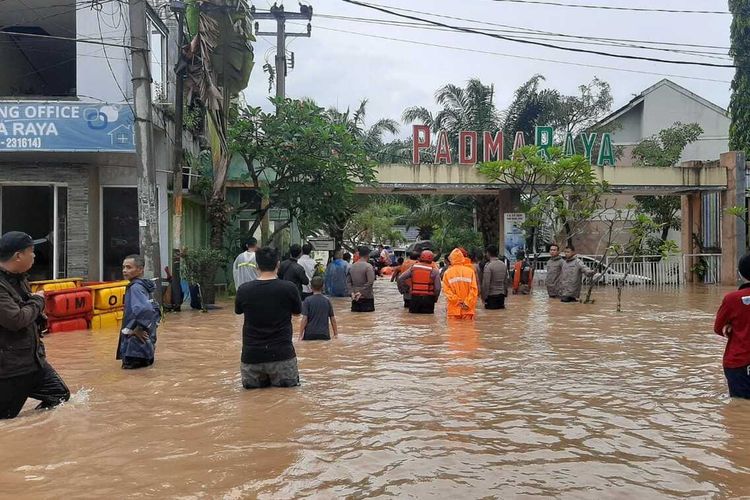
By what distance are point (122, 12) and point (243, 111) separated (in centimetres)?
374

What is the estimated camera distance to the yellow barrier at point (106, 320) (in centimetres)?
1273

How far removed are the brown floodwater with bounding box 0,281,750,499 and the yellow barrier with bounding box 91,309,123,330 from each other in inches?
80.3

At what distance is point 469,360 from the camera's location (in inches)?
366

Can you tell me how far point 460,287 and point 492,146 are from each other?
12.5 meters

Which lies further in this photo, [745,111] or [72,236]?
[745,111]

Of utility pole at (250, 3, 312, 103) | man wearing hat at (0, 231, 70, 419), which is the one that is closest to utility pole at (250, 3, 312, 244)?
utility pole at (250, 3, 312, 103)

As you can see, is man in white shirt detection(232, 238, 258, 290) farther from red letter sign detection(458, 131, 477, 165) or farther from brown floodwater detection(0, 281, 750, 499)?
red letter sign detection(458, 131, 477, 165)

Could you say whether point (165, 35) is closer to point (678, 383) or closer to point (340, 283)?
point (340, 283)

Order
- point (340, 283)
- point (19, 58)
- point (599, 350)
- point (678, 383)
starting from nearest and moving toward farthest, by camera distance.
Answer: point (678, 383) < point (599, 350) < point (19, 58) < point (340, 283)

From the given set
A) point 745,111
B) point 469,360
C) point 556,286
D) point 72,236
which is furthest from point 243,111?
point 745,111

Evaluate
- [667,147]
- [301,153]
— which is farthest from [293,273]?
[667,147]

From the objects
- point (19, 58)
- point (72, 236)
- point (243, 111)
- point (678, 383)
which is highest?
point (19, 58)

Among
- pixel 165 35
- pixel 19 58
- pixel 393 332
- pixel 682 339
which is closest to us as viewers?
pixel 682 339

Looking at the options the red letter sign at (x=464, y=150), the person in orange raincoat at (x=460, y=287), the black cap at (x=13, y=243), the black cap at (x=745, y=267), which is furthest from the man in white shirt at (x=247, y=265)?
the red letter sign at (x=464, y=150)
